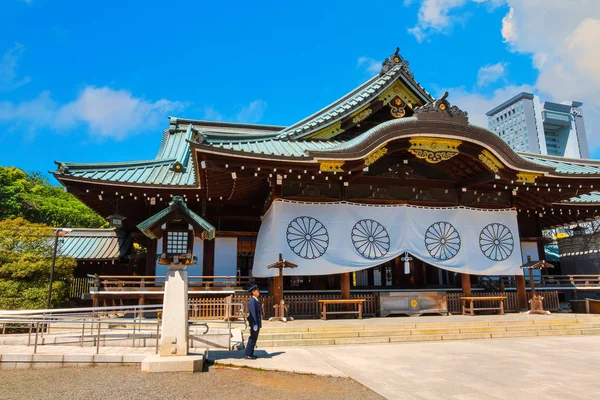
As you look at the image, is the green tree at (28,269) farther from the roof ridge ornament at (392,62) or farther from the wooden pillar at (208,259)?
→ the roof ridge ornament at (392,62)

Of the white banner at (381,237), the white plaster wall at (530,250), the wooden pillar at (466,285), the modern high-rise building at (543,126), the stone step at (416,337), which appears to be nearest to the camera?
the stone step at (416,337)

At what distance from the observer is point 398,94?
1523 centimetres

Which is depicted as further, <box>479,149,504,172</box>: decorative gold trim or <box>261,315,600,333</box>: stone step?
<box>479,149,504,172</box>: decorative gold trim

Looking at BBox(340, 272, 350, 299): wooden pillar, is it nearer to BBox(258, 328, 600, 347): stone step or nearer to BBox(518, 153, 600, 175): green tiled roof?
BBox(258, 328, 600, 347): stone step

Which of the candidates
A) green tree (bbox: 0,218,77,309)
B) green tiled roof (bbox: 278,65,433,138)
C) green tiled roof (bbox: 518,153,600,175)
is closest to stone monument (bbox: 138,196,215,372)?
green tiled roof (bbox: 278,65,433,138)

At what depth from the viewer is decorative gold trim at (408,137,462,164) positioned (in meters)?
13.3

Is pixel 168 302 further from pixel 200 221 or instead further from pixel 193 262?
pixel 200 221

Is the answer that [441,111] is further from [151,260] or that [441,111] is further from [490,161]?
[151,260]

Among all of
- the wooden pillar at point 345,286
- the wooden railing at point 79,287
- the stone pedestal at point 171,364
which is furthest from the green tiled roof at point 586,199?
the wooden railing at point 79,287

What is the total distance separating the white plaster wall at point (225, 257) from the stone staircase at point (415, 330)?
483 centimetres

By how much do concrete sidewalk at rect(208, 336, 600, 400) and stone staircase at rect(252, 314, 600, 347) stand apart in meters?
0.49

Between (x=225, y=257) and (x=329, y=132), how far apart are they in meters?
6.14

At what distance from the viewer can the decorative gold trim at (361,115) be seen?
585 inches

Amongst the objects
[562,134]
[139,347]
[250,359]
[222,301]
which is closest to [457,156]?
[222,301]
